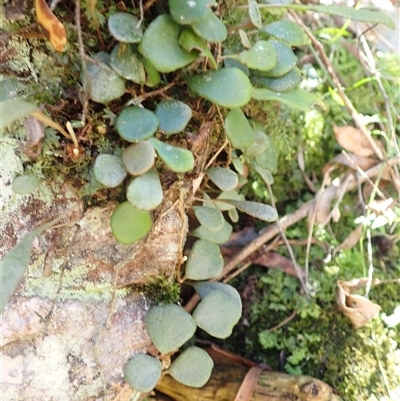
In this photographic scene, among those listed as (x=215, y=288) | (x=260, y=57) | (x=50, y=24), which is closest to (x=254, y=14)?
(x=260, y=57)

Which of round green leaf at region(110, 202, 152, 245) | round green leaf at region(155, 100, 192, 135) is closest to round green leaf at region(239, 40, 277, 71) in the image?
round green leaf at region(155, 100, 192, 135)

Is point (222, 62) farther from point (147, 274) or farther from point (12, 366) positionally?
point (12, 366)

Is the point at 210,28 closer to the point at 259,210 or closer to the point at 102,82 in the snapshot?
the point at 102,82

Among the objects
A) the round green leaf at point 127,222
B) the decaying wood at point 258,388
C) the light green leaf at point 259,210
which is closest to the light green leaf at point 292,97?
the light green leaf at point 259,210

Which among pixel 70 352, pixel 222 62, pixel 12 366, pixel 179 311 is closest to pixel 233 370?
pixel 179 311

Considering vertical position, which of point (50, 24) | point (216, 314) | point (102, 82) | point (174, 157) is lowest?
point (216, 314)
